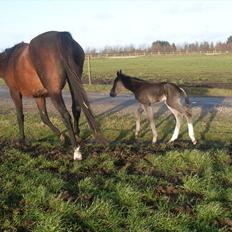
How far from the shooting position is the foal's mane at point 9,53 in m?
10.2

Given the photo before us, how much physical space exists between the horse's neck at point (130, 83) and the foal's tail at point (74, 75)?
3621 mm

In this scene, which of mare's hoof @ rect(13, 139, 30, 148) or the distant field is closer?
mare's hoof @ rect(13, 139, 30, 148)

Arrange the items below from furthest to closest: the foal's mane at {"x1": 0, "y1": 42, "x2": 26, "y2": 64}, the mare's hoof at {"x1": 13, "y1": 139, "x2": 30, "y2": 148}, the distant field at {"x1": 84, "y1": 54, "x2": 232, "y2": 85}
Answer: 1. the distant field at {"x1": 84, "y1": 54, "x2": 232, "y2": 85}
2. the foal's mane at {"x1": 0, "y1": 42, "x2": 26, "y2": 64}
3. the mare's hoof at {"x1": 13, "y1": 139, "x2": 30, "y2": 148}

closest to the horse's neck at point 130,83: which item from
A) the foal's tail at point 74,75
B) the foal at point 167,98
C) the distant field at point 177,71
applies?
the foal at point 167,98

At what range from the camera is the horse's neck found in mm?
12107

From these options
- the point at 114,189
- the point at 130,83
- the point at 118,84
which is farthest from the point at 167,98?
the point at 114,189

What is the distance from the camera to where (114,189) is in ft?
20.3

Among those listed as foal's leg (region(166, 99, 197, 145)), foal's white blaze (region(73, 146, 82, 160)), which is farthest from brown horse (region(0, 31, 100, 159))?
foal's leg (region(166, 99, 197, 145))

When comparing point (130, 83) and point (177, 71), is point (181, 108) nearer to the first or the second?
point (130, 83)

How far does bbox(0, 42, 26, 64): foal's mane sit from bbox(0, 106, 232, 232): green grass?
2.14 metres

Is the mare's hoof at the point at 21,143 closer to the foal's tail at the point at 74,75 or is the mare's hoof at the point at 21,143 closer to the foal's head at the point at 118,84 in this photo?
the foal's tail at the point at 74,75

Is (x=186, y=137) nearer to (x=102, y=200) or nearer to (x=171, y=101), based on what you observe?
(x=171, y=101)

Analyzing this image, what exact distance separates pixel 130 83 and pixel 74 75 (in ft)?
13.4

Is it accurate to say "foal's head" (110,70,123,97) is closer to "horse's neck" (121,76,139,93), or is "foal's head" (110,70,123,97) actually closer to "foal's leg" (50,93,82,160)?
"horse's neck" (121,76,139,93)
